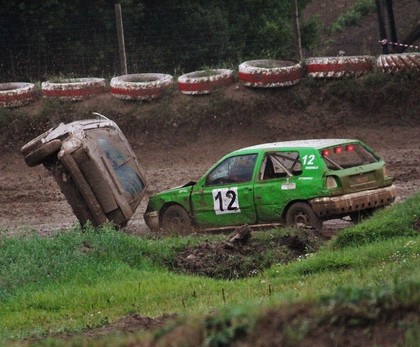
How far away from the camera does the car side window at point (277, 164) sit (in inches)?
638

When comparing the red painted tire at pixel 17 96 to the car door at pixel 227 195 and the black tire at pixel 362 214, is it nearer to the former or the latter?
the car door at pixel 227 195

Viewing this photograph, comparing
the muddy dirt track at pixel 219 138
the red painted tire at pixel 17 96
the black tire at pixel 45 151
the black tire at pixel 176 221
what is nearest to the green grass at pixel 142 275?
the black tire at pixel 176 221

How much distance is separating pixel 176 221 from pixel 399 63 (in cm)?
816

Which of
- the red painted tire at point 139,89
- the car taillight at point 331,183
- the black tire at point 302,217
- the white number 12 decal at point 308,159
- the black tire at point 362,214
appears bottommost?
the black tire at point 362,214

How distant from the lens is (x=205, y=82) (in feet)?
79.3

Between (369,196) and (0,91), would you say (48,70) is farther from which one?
(369,196)

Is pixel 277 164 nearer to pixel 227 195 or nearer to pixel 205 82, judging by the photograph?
pixel 227 195

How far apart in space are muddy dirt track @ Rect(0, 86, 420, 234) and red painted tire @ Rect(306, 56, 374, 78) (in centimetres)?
69

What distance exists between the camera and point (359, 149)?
53.7 feet

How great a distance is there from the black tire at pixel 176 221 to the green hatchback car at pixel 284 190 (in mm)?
15

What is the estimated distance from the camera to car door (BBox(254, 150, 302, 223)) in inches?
619

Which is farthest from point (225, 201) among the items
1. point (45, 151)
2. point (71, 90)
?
point (71, 90)

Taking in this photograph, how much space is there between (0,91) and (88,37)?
367 cm

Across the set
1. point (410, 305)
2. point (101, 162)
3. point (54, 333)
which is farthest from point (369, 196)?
point (410, 305)
